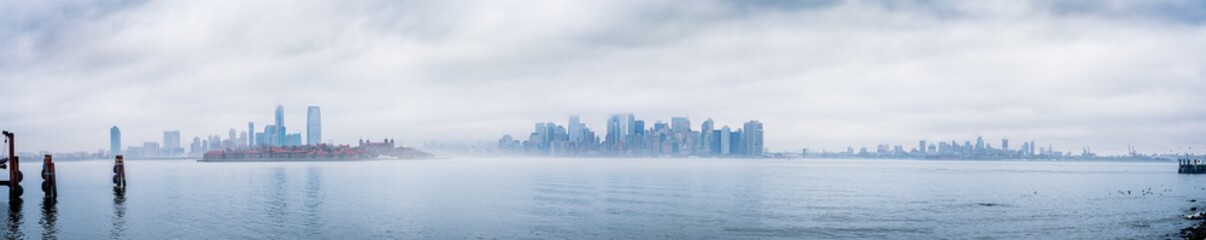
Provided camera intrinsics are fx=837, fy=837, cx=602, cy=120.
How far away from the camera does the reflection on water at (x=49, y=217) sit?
49250 millimetres

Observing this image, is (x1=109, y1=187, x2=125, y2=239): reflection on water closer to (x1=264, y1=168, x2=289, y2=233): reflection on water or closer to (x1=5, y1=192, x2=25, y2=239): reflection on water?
(x1=5, y1=192, x2=25, y2=239): reflection on water

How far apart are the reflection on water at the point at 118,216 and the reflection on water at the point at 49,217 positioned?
3.04 metres

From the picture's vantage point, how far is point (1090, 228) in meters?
54.1

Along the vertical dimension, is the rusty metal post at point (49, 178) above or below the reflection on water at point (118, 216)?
above

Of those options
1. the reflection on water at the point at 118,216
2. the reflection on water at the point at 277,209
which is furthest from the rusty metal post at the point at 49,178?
the reflection on water at the point at 277,209

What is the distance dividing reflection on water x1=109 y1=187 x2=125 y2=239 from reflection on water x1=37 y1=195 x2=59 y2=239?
9.97 feet

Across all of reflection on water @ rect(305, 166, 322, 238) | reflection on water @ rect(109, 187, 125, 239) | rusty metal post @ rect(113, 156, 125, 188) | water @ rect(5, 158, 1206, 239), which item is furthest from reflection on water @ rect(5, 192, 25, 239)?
rusty metal post @ rect(113, 156, 125, 188)

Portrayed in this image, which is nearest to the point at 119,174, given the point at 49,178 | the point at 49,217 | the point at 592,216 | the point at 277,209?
the point at 49,178

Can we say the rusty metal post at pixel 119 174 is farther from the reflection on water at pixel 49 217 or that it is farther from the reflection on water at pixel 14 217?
the reflection on water at pixel 14 217

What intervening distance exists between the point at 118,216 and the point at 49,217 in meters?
4.37

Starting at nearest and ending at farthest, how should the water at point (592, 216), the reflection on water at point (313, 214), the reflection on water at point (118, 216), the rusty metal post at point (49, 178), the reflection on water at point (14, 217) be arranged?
the reflection on water at point (14, 217), the water at point (592, 216), the reflection on water at point (118, 216), the reflection on water at point (313, 214), the rusty metal post at point (49, 178)

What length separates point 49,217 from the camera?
5941cm

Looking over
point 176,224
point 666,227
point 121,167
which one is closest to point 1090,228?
point 666,227

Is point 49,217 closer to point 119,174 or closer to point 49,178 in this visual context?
point 49,178
